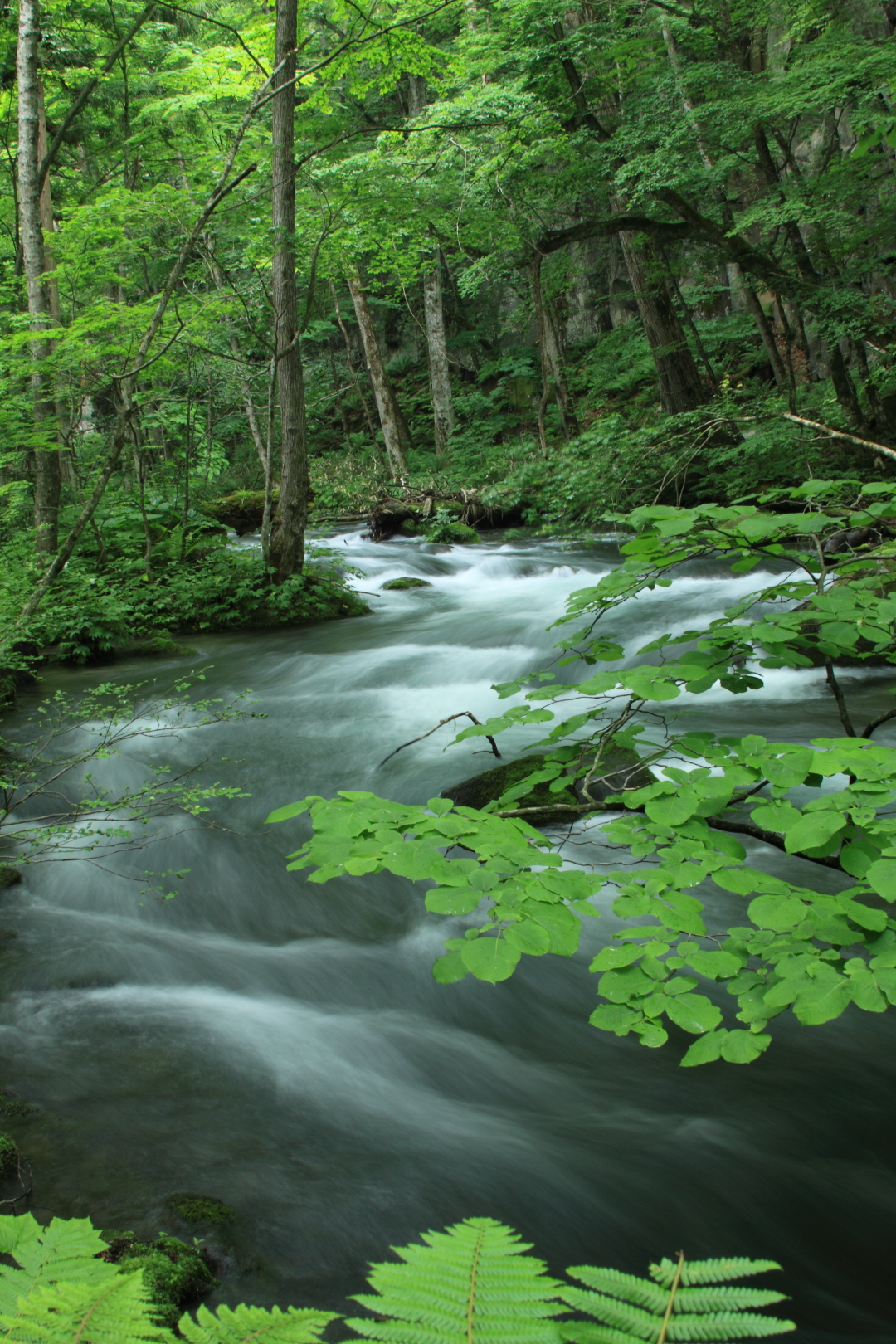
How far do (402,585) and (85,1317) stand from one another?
37.4ft

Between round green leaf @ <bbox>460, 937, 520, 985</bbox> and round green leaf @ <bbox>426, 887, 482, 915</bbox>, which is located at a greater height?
round green leaf @ <bbox>426, 887, 482, 915</bbox>

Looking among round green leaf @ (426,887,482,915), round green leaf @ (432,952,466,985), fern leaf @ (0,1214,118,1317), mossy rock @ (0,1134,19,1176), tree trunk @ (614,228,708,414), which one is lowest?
mossy rock @ (0,1134,19,1176)

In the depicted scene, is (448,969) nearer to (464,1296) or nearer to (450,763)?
(464,1296)

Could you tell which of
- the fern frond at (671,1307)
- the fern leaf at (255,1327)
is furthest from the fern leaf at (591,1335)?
the fern leaf at (255,1327)

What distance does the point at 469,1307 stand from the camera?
65cm

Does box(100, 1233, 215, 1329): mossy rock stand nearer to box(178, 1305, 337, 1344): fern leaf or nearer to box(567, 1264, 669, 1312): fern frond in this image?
box(178, 1305, 337, 1344): fern leaf

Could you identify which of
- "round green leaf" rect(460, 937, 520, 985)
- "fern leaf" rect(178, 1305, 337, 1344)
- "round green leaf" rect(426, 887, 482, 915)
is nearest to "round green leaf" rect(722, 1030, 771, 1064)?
"round green leaf" rect(460, 937, 520, 985)

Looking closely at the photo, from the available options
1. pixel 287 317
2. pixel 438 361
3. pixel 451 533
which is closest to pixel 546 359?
pixel 451 533

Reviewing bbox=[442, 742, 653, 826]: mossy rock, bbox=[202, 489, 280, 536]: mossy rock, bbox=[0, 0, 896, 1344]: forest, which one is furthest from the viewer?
bbox=[202, 489, 280, 536]: mossy rock

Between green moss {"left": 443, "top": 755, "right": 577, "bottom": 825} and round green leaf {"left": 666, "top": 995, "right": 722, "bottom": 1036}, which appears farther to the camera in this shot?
green moss {"left": 443, "top": 755, "right": 577, "bottom": 825}

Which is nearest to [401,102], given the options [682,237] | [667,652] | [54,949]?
[682,237]

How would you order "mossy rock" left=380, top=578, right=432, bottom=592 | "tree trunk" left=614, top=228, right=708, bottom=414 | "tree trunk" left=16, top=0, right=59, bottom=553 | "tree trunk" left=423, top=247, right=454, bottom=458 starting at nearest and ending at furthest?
1. "tree trunk" left=16, top=0, right=59, bottom=553
2. "mossy rock" left=380, top=578, right=432, bottom=592
3. "tree trunk" left=614, top=228, right=708, bottom=414
4. "tree trunk" left=423, top=247, right=454, bottom=458

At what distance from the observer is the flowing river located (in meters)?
2.38

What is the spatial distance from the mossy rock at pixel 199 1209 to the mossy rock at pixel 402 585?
32.6 feet
